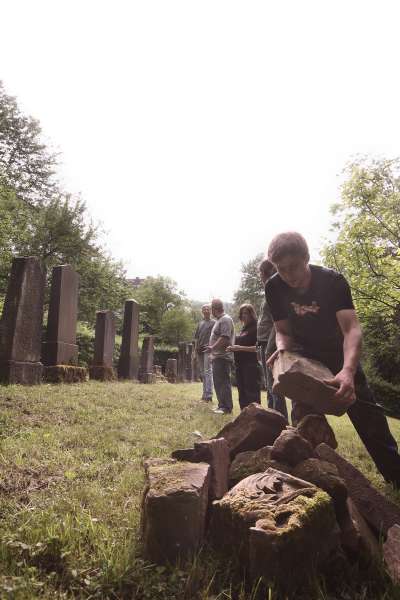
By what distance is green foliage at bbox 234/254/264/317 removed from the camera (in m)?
49.1

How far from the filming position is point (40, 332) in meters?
8.45

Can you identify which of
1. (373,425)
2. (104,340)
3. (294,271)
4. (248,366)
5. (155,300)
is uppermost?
(155,300)

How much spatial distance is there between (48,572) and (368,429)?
2.39 metres

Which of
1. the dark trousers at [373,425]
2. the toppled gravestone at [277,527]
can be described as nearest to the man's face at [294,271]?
the dark trousers at [373,425]

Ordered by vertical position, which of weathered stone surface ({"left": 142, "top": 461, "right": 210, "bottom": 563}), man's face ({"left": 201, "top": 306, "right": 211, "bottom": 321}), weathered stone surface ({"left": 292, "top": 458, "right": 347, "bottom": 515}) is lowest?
weathered stone surface ({"left": 142, "top": 461, "right": 210, "bottom": 563})

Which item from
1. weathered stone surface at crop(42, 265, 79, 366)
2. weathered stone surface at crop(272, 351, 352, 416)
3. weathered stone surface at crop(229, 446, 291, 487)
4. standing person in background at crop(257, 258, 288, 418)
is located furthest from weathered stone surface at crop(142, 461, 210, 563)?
→ weathered stone surface at crop(42, 265, 79, 366)

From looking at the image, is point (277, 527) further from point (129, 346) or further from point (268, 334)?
point (129, 346)

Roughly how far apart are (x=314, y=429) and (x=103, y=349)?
31.5 ft

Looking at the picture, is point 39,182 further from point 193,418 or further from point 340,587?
point 340,587

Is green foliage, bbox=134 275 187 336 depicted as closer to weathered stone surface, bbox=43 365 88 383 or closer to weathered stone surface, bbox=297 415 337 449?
weathered stone surface, bbox=43 365 88 383

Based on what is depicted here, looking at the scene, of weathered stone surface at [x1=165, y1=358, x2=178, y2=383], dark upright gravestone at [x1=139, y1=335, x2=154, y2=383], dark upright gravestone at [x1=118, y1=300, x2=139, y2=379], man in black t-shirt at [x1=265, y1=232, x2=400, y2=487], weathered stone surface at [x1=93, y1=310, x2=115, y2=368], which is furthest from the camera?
weathered stone surface at [x1=165, y1=358, x2=178, y2=383]

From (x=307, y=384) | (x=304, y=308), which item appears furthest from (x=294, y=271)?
(x=307, y=384)

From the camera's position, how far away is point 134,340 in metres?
14.8

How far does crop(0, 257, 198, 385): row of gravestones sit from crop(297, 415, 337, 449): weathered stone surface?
6383 millimetres
